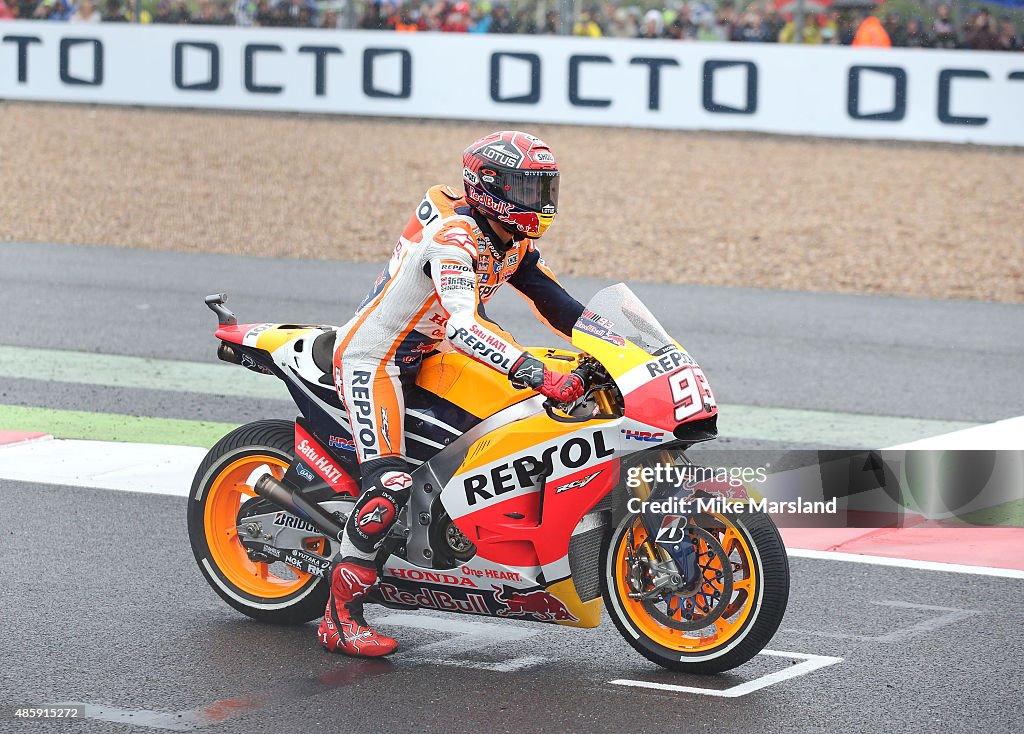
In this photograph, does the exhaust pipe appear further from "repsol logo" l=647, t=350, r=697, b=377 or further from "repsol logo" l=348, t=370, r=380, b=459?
"repsol logo" l=647, t=350, r=697, b=377

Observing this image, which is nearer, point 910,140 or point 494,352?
point 494,352

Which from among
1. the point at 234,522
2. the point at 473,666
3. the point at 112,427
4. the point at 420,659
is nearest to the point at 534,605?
the point at 473,666

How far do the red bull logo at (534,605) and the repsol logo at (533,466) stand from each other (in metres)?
0.35

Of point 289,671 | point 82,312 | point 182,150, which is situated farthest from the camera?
point 182,150

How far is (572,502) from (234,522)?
155 centimetres

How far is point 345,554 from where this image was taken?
6.01 metres

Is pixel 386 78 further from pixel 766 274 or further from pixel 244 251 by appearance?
pixel 766 274

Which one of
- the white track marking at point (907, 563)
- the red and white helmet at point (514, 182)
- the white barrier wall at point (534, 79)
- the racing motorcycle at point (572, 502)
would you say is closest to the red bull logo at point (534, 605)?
the racing motorcycle at point (572, 502)

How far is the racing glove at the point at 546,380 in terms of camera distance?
5.44 meters

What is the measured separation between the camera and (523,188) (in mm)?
5887

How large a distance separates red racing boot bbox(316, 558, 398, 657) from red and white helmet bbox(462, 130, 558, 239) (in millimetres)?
1319

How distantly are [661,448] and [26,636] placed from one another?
2455mm

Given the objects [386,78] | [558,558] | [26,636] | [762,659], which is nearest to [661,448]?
[558,558]

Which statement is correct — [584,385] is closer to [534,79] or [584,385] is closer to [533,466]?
[533,466]
